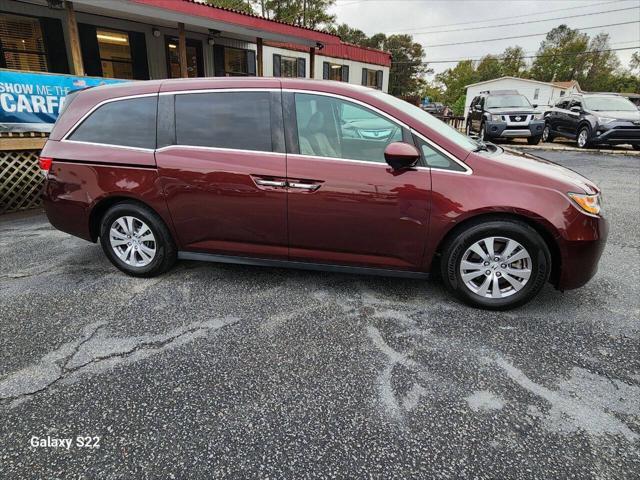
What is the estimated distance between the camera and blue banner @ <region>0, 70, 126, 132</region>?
5.96 metres

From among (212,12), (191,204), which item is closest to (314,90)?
(191,204)

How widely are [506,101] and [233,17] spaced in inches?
365

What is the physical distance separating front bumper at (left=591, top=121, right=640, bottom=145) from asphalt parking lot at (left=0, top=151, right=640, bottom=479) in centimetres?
976

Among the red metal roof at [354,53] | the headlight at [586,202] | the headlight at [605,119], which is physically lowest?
the headlight at [586,202]

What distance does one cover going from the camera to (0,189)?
240 inches

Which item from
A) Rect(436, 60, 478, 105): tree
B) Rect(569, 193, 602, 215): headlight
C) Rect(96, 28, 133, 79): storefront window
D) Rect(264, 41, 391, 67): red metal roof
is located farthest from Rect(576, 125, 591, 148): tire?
Rect(436, 60, 478, 105): tree

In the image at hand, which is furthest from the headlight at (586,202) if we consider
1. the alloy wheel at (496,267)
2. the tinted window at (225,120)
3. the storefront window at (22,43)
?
the storefront window at (22,43)

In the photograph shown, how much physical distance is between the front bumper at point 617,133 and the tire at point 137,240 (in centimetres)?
1243

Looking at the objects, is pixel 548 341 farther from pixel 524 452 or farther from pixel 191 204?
pixel 191 204

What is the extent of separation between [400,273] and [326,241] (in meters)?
0.64

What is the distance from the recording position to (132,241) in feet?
11.8

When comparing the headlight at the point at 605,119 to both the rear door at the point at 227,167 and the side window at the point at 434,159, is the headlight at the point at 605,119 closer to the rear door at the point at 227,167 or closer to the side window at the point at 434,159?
the side window at the point at 434,159

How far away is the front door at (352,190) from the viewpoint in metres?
2.92

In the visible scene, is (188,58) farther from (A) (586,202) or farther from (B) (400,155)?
(A) (586,202)
